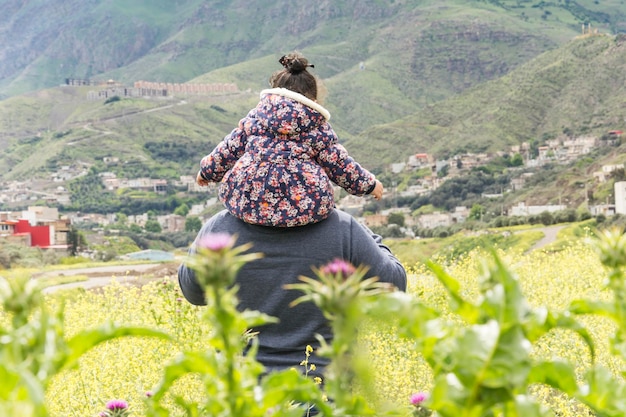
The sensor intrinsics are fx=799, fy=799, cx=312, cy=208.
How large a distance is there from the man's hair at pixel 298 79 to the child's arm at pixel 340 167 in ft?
0.58

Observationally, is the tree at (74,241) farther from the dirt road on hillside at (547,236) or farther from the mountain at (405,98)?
the mountain at (405,98)

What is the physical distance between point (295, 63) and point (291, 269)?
776mm

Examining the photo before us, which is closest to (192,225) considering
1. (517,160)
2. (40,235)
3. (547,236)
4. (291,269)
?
(517,160)

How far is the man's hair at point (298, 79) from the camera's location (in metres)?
2.96

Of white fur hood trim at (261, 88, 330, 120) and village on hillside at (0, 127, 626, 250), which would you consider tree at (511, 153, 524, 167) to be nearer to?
village on hillside at (0, 127, 626, 250)

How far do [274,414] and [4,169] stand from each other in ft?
423

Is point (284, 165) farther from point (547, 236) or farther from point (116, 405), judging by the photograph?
point (547, 236)

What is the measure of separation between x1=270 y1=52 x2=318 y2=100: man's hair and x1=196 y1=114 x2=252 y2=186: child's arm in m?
0.22

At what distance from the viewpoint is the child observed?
273 cm

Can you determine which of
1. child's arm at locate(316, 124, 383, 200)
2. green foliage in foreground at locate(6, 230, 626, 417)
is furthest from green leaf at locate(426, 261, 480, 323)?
child's arm at locate(316, 124, 383, 200)

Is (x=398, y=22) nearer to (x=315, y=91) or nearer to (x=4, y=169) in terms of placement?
(x=4, y=169)

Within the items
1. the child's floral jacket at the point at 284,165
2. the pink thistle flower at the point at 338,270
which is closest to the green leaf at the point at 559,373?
the pink thistle flower at the point at 338,270

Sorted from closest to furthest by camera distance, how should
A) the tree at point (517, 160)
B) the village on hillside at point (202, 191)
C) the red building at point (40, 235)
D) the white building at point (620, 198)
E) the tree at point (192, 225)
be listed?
the white building at point (620, 198) → the red building at point (40, 235) → the village on hillside at point (202, 191) → the tree at point (517, 160) → the tree at point (192, 225)

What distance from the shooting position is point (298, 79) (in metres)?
2.96
